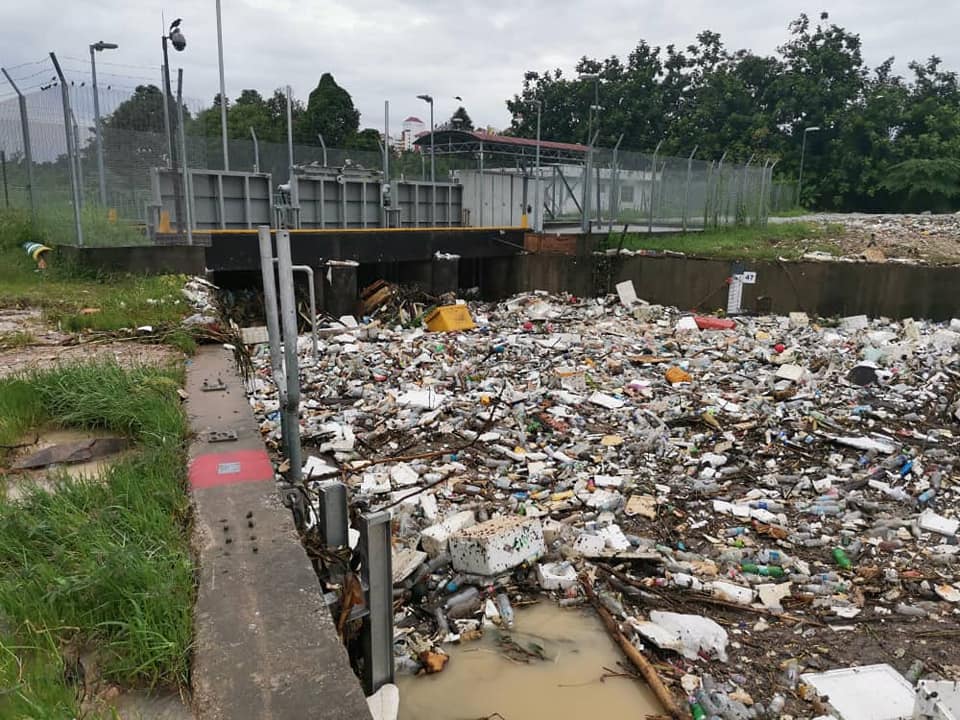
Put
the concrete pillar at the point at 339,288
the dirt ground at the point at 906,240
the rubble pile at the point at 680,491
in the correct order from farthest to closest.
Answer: the dirt ground at the point at 906,240, the concrete pillar at the point at 339,288, the rubble pile at the point at 680,491

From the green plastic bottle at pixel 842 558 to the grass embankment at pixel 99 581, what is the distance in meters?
3.87

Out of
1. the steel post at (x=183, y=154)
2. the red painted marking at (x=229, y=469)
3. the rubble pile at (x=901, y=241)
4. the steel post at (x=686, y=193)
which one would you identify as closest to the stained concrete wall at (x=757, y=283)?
the rubble pile at (x=901, y=241)

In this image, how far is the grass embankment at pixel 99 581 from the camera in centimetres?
184

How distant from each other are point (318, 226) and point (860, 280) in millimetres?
10412

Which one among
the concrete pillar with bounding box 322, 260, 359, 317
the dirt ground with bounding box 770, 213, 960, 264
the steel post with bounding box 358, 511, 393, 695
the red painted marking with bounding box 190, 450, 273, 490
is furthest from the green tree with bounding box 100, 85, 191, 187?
the dirt ground with bounding box 770, 213, 960, 264

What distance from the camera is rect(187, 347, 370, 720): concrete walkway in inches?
71.1

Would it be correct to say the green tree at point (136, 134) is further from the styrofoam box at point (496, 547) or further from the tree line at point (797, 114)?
the tree line at point (797, 114)

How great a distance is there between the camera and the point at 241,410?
13.4ft

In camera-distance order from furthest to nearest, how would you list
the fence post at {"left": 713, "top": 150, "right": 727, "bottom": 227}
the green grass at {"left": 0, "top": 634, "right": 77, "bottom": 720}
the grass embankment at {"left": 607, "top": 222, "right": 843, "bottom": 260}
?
the fence post at {"left": 713, "top": 150, "right": 727, "bottom": 227} < the grass embankment at {"left": 607, "top": 222, "right": 843, "bottom": 260} < the green grass at {"left": 0, "top": 634, "right": 77, "bottom": 720}

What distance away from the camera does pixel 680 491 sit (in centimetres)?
540

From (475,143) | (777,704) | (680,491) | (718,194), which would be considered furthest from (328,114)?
(777,704)

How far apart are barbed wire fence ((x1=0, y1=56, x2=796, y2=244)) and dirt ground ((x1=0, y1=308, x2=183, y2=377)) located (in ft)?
12.9

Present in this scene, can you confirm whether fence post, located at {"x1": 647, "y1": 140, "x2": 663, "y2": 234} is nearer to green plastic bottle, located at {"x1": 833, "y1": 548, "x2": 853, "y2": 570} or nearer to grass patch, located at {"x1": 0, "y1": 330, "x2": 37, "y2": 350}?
green plastic bottle, located at {"x1": 833, "y1": 548, "x2": 853, "y2": 570}

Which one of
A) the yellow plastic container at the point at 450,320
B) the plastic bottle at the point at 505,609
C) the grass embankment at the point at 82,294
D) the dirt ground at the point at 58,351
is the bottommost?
the plastic bottle at the point at 505,609
